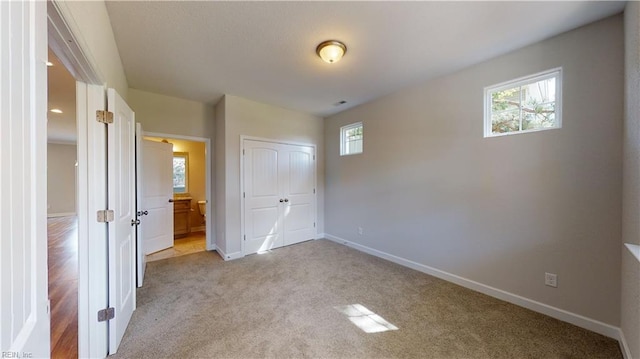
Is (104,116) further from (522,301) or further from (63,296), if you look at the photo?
(522,301)

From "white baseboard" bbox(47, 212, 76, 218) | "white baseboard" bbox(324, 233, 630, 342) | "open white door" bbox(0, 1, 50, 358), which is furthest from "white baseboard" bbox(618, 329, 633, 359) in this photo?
"white baseboard" bbox(47, 212, 76, 218)

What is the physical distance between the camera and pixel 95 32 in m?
1.59

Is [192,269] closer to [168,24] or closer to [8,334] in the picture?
[168,24]

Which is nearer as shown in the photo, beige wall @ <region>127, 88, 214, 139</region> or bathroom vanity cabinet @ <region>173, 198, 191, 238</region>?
beige wall @ <region>127, 88, 214, 139</region>

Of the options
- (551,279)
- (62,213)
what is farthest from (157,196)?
(62,213)

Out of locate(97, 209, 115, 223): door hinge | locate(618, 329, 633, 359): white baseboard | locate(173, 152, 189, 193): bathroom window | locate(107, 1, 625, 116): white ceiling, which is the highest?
locate(107, 1, 625, 116): white ceiling

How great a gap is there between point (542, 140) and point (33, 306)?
3385 millimetres

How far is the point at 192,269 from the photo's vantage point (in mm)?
3273

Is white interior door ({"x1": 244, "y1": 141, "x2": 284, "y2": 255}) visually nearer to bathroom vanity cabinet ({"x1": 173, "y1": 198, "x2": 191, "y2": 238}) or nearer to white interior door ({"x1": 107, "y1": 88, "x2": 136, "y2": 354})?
white interior door ({"x1": 107, "y1": 88, "x2": 136, "y2": 354})

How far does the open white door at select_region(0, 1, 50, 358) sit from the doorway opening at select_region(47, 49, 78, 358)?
46.2 inches

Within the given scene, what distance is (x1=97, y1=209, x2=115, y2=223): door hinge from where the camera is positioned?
165cm

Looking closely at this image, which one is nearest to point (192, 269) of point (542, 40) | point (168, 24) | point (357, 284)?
point (357, 284)

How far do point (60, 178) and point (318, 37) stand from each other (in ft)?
33.3

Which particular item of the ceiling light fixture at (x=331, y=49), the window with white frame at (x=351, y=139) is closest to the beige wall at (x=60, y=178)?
the window with white frame at (x=351, y=139)
